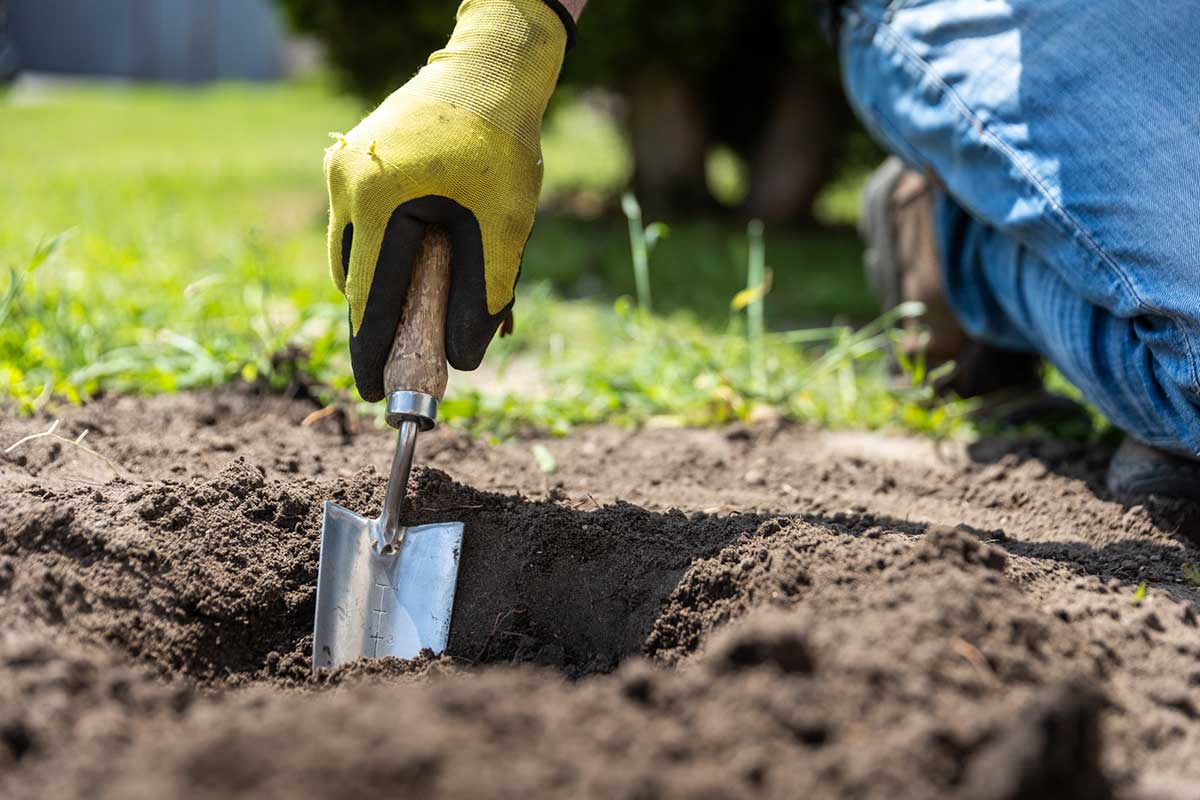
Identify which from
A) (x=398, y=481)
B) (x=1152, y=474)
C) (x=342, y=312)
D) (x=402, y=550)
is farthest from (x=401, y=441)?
(x=1152, y=474)

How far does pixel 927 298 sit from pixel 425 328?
154 centimetres

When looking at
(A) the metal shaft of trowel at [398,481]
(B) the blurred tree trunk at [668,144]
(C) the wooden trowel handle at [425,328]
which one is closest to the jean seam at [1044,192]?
(C) the wooden trowel handle at [425,328]

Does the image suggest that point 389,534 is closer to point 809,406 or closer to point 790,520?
point 790,520

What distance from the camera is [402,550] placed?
1.61 metres

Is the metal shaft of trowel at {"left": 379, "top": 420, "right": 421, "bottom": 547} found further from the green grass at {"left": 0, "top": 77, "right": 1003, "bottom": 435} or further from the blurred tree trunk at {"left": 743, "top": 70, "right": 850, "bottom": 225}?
the blurred tree trunk at {"left": 743, "top": 70, "right": 850, "bottom": 225}

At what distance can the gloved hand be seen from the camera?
154 centimetres

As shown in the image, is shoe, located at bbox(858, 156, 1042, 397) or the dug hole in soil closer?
the dug hole in soil

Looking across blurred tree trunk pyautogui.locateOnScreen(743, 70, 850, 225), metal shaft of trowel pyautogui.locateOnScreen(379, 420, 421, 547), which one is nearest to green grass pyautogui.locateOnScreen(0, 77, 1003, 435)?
blurred tree trunk pyautogui.locateOnScreen(743, 70, 850, 225)

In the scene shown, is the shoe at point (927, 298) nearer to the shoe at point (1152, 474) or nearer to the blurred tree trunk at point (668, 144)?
the shoe at point (1152, 474)

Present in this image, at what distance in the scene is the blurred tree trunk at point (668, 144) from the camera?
513 centimetres

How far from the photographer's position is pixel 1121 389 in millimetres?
1919

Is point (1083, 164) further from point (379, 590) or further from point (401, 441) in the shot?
point (379, 590)

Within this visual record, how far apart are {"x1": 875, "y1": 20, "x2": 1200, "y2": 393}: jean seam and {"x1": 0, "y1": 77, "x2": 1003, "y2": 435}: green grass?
0.70m

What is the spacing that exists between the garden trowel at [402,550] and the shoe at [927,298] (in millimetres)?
1464
